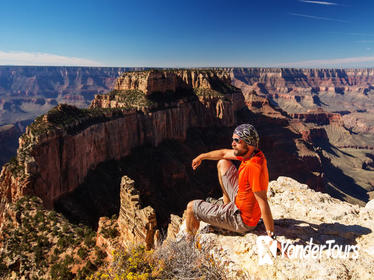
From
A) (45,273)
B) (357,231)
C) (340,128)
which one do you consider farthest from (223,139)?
(340,128)

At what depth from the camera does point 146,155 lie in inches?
2239

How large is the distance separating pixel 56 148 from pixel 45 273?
22.0 metres

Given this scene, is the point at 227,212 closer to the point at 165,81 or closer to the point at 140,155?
the point at 140,155

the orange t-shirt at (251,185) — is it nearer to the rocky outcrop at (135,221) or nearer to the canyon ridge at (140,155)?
the canyon ridge at (140,155)

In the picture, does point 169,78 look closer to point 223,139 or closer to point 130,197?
point 223,139

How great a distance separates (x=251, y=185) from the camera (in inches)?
276

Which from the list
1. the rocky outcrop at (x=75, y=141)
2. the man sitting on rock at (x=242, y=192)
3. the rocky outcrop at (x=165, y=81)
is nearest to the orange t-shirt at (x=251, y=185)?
the man sitting on rock at (x=242, y=192)

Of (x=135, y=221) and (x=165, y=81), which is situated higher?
(x=165, y=81)

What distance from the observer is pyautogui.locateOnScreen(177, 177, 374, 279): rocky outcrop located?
629cm

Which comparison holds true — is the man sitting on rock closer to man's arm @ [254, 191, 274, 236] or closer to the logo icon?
man's arm @ [254, 191, 274, 236]

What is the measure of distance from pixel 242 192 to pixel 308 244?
2371 mm

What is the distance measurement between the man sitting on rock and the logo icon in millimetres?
230

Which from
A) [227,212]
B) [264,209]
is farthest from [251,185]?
[227,212]

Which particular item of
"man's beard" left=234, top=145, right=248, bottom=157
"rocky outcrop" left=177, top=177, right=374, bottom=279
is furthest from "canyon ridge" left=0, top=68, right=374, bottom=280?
"man's beard" left=234, top=145, right=248, bottom=157
